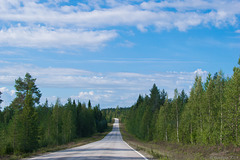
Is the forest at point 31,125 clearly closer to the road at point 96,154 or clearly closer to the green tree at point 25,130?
the green tree at point 25,130

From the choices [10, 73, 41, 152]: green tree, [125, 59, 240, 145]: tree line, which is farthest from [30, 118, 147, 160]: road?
[125, 59, 240, 145]: tree line

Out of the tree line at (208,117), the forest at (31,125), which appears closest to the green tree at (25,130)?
the forest at (31,125)

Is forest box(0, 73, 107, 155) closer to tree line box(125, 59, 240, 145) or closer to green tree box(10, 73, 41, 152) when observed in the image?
green tree box(10, 73, 41, 152)

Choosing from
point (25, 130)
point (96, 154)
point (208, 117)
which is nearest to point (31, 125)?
point (25, 130)

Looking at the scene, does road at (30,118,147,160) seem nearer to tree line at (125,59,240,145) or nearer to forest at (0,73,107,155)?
forest at (0,73,107,155)

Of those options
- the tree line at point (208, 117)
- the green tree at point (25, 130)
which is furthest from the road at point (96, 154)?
the tree line at point (208, 117)

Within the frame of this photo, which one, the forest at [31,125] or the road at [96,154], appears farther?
the forest at [31,125]

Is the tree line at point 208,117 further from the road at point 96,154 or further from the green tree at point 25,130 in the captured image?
the green tree at point 25,130

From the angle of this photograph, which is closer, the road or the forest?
the road

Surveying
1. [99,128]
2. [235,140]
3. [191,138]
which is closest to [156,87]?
[99,128]

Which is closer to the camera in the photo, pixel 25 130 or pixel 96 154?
pixel 96 154

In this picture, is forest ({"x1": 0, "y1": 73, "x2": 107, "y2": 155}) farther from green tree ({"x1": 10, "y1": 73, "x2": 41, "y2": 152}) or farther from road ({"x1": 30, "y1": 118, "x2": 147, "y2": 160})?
road ({"x1": 30, "y1": 118, "x2": 147, "y2": 160})

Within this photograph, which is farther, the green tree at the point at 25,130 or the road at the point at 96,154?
the green tree at the point at 25,130

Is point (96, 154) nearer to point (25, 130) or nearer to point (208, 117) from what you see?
point (25, 130)
